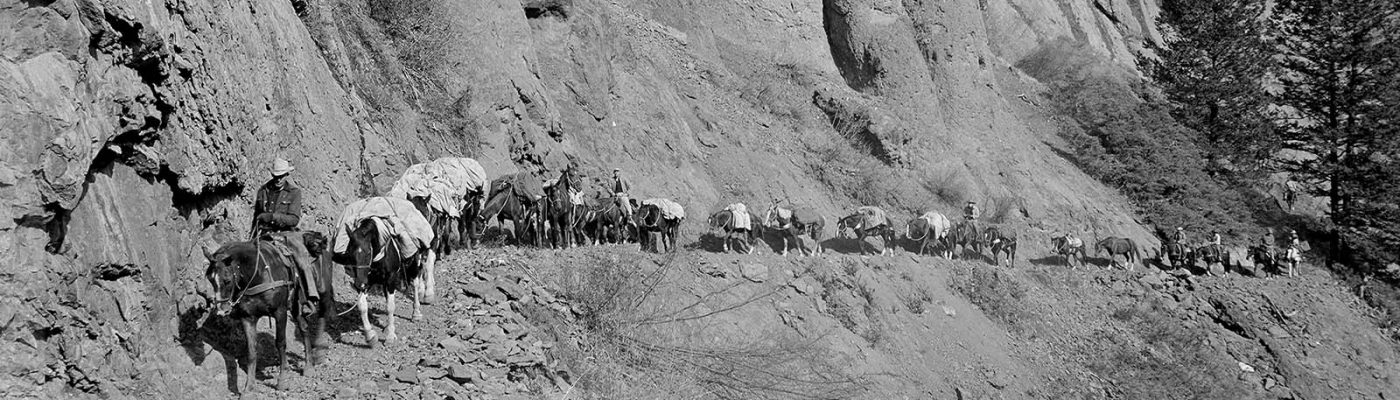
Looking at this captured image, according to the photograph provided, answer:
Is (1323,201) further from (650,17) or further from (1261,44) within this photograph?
(650,17)

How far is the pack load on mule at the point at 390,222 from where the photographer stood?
995 cm

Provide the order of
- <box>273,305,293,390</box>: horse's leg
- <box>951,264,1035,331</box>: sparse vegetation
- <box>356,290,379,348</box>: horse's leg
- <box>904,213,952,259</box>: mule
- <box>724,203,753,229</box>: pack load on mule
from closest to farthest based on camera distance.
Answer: <box>273,305,293,390</box>: horse's leg < <box>356,290,379,348</box>: horse's leg < <box>724,203,753,229</box>: pack load on mule < <box>951,264,1035,331</box>: sparse vegetation < <box>904,213,952,259</box>: mule

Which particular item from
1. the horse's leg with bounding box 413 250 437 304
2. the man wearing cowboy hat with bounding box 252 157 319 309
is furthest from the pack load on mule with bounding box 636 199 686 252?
the man wearing cowboy hat with bounding box 252 157 319 309

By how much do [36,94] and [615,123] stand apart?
1603cm

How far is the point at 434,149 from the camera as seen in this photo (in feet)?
59.0

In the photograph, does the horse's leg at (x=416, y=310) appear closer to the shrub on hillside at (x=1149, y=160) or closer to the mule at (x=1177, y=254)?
Answer: the mule at (x=1177, y=254)

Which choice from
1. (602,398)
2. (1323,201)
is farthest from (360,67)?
(1323,201)

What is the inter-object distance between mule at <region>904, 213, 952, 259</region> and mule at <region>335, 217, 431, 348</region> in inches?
607

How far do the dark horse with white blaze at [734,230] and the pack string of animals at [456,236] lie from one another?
32 millimetres

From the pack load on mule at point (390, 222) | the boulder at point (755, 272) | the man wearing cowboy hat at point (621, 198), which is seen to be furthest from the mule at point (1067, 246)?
the pack load on mule at point (390, 222)

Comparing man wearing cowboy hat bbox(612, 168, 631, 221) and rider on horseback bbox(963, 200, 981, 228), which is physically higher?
man wearing cowboy hat bbox(612, 168, 631, 221)

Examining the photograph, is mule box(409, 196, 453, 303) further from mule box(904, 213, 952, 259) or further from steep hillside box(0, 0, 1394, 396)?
mule box(904, 213, 952, 259)

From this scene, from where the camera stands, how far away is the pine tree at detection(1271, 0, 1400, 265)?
3588cm

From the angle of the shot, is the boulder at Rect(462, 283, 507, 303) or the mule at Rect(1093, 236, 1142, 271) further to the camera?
the mule at Rect(1093, 236, 1142, 271)
